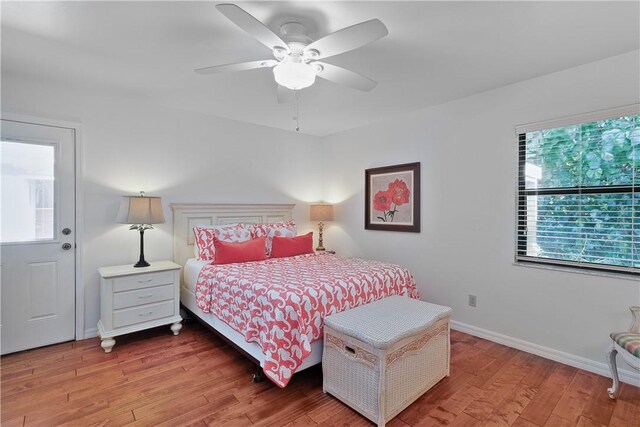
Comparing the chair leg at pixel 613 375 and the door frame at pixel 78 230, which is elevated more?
the door frame at pixel 78 230

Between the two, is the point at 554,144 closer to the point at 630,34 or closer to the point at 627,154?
the point at 627,154

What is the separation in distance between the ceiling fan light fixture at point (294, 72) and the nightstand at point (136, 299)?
2255 millimetres

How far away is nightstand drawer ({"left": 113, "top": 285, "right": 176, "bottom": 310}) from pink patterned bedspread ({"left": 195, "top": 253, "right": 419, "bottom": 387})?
1.17 feet

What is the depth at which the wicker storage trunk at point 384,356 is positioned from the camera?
183 centimetres

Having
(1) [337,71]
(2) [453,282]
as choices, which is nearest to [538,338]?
(2) [453,282]

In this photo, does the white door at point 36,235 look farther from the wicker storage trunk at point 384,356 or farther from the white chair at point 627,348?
the white chair at point 627,348

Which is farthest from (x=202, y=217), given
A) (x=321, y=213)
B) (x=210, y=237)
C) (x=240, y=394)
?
(x=240, y=394)

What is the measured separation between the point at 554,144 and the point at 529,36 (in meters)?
1.07

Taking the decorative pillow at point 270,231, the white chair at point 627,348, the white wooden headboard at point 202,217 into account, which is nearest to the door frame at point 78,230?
the white wooden headboard at point 202,217

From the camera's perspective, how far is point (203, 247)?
3418 millimetres

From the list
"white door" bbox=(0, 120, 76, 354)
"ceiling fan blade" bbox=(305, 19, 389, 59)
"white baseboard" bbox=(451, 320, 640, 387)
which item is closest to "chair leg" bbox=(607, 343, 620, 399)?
"white baseboard" bbox=(451, 320, 640, 387)

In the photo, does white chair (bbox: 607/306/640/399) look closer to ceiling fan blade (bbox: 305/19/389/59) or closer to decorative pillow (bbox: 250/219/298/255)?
ceiling fan blade (bbox: 305/19/389/59)

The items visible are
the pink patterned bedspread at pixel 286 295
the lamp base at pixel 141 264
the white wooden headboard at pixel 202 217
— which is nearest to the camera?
the pink patterned bedspread at pixel 286 295

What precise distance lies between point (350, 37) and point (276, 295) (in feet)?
5.51
